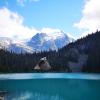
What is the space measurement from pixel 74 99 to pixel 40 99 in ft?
25.4

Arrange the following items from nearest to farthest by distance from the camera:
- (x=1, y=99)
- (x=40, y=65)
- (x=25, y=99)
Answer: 1. (x=1, y=99)
2. (x=40, y=65)
3. (x=25, y=99)

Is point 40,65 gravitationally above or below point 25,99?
above

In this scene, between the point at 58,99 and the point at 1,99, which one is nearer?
the point at 1,99

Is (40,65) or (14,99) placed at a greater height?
(40,65)

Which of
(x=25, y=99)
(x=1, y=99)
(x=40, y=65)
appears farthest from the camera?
(x=25, y=99)

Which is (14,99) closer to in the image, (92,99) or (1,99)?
(1,99)

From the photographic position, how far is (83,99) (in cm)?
6009

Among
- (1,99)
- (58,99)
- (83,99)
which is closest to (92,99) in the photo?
(83,99)

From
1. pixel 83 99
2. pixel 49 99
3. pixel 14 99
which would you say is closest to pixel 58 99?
pixel 49 99

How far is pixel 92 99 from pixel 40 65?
1332cm

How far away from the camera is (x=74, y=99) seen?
6062cm

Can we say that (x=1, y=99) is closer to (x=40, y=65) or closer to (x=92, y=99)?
(x=40, y=65)

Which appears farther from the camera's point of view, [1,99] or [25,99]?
[25,99]

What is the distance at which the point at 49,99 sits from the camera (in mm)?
63969
